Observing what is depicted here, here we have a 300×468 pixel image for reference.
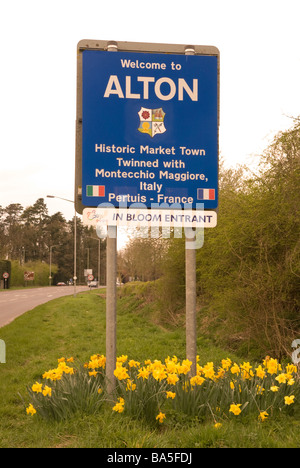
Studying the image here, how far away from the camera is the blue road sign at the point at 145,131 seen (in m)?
4.28

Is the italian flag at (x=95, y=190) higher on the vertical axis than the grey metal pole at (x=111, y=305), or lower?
higher

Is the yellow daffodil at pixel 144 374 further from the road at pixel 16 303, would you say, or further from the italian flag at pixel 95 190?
the road at pixel 16 303

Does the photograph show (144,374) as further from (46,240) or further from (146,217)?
(46,240)

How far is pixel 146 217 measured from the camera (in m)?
4.36

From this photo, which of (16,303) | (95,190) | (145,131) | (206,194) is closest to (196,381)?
(206,194)

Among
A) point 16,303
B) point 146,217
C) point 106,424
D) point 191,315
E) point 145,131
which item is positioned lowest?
point 16,303

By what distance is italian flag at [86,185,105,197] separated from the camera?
428 cm

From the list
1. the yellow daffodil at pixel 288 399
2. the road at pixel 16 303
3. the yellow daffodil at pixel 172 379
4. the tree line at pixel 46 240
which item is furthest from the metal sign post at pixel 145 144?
the tree line at pixel 46 240

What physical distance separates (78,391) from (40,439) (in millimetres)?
528

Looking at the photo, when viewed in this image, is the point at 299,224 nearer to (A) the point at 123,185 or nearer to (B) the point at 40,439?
(A) the point at 123,185

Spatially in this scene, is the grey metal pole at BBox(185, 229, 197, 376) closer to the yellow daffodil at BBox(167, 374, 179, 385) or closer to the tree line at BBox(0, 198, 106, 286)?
the yellow daffodil at BBox(167, 374, 179, 385)

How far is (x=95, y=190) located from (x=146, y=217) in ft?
1.77

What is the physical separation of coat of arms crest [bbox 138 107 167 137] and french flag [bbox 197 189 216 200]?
2.19 feet
